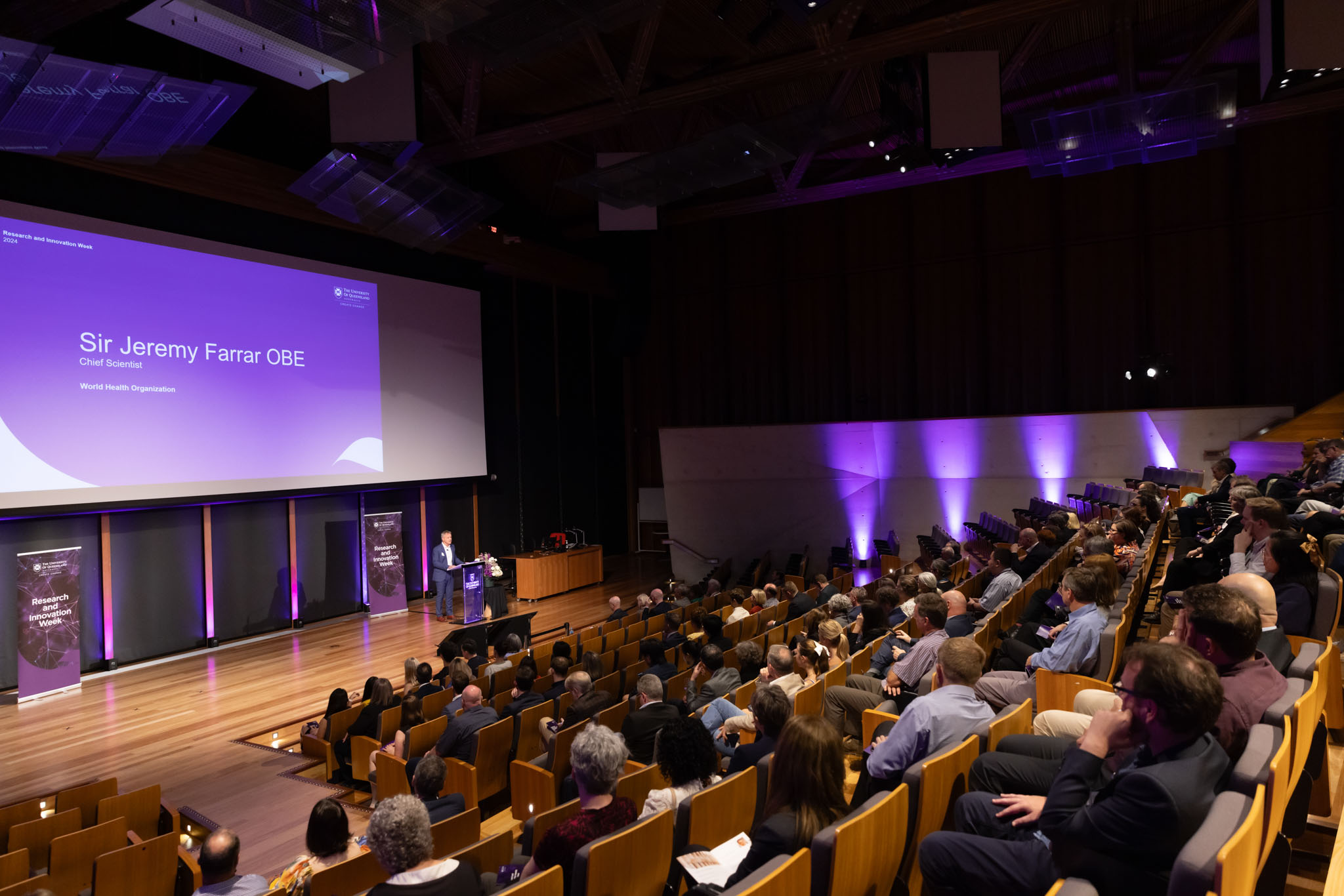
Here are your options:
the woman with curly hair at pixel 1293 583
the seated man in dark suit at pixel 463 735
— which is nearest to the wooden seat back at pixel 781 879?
the woman with curly hair at pixel 1293 583

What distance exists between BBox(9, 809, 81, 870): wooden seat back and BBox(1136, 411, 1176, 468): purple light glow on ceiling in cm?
1153

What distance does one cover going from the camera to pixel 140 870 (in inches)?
128

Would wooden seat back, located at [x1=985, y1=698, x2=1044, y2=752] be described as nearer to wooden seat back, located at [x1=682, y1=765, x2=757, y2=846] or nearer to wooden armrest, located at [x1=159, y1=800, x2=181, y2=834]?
wooden seat back, located at [x1=682, y1=765, x2=757, y2=846]

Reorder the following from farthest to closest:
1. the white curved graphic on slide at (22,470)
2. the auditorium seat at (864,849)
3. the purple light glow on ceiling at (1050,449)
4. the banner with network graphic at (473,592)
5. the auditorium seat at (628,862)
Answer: the purple light glow on ceiling at (1050,449)
the banner with network graphic at (473,592)
the white curved graphic on slide at (22,470)
the auditorium seat at (628,862)
the auditorium seat at (864,849)

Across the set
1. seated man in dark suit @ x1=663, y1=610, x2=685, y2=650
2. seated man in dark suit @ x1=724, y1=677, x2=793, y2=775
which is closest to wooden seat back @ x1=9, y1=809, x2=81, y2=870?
seated man in dark suit @ x1=724, y1=677, x2=793, y2=775

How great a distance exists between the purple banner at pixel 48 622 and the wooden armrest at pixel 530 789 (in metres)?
5.81

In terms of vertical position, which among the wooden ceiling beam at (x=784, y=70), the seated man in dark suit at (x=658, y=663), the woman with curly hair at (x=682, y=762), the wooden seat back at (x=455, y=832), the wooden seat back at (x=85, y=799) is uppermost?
the wooden ceiling beam at (x=784, y=70)

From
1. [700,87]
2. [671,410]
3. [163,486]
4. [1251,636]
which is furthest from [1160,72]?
[163,486]

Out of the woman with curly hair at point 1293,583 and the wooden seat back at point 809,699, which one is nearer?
the woman with curly hair at point 1293,583

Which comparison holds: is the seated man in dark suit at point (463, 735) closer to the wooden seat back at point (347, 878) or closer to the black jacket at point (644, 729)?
the black jacket at point (644, 729)

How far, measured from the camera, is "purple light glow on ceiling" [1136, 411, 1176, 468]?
1033cm

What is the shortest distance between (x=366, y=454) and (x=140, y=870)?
745cm

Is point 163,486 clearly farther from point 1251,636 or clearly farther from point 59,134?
point 1251,636

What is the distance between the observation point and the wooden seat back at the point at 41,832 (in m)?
3.65
